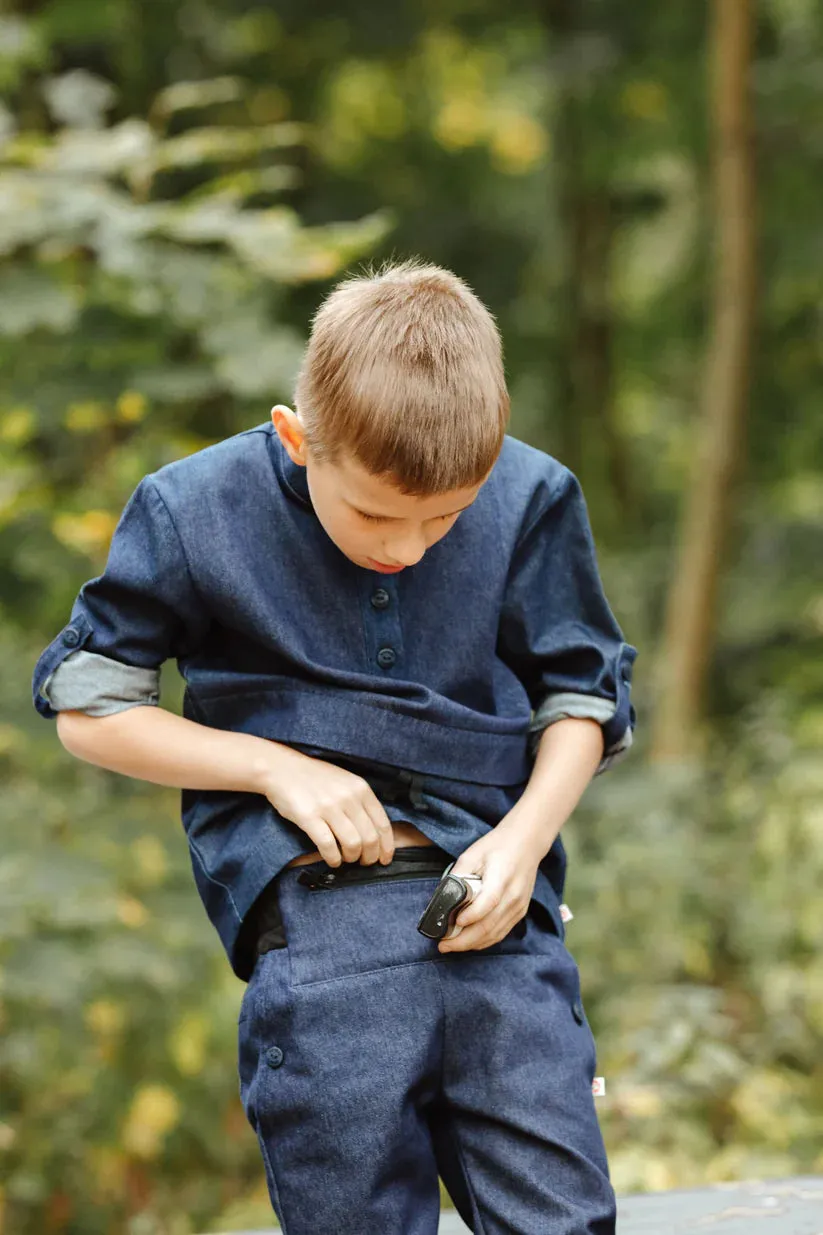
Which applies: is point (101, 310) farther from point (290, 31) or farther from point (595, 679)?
point (290, 31)

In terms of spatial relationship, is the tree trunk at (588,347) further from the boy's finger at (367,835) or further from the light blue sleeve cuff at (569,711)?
the boy's finger at (367,835)

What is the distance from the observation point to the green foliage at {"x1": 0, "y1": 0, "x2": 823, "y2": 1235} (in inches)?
99.0

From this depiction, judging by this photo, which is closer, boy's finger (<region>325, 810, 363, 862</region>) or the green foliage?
boy's finger (<region>325, 810, 363, 862</region>)

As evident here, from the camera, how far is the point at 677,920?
3627 mm

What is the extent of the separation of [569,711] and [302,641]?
0.30 meters

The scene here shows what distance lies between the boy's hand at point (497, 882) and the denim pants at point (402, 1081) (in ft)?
0.14

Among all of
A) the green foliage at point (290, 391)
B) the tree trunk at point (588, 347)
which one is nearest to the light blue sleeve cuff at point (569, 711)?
the green foliage at point (290, 391)

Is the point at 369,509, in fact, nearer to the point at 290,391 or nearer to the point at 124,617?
the point at 124,617

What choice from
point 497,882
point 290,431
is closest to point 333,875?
point 497,882

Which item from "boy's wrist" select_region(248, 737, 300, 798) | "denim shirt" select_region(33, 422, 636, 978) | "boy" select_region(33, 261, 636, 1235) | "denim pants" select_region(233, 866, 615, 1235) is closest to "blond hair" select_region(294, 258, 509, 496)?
"boy" select_region(33, 261, 636, 1235)

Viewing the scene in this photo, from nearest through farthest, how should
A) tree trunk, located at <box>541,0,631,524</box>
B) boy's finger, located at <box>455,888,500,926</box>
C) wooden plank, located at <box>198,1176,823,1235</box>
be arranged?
boy's finger, located at <box>455,888,500,926</box> < wooden plank, located at <box>198,1176,823,1235</box> < tree trunk, located at <box>541,0,631,524</box>

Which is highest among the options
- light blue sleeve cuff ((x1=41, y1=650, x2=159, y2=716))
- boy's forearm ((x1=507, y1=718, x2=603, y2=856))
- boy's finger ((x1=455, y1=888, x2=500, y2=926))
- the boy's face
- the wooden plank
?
the boy's face

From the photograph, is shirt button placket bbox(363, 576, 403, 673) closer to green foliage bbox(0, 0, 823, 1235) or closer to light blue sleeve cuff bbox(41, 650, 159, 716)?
light blue sleeve cuff bbox(41, 650, 159, 716)

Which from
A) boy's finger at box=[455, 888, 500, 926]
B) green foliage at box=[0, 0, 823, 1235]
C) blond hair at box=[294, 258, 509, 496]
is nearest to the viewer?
blond hair at box=[294, 258, 509, 496]
